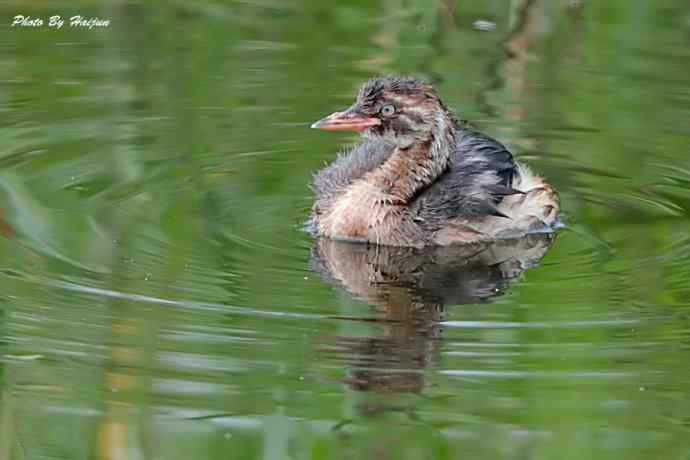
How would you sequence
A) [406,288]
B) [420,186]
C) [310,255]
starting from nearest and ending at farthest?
[406,288], [310,255], [420,186]

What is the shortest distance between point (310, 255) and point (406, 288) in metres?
0.63

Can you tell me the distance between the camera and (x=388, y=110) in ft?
29.4

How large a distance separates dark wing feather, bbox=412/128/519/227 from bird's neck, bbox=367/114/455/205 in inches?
2.4

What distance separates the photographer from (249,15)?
12.4 meters

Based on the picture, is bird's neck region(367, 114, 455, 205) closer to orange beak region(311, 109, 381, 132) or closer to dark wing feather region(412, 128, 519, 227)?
dark wing feather region(412, 128, 519, 227)

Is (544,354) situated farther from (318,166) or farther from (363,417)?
(318,166)

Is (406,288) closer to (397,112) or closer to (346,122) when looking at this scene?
(346,122)

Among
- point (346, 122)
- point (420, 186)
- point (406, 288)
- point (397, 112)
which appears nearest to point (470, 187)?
point (420, 186)

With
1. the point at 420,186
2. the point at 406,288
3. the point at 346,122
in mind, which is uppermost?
the point at 346,122

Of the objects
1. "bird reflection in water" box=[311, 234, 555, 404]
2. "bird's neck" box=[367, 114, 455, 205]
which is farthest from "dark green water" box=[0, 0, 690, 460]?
"bird's neck" box=[367, 114, 455, 205]

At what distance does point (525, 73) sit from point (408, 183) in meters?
2.50

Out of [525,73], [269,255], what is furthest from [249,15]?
[269,255]

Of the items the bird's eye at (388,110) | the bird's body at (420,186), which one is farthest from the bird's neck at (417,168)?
the bird's eye at (388,110)

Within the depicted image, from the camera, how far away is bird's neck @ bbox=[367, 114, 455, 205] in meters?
9.06
